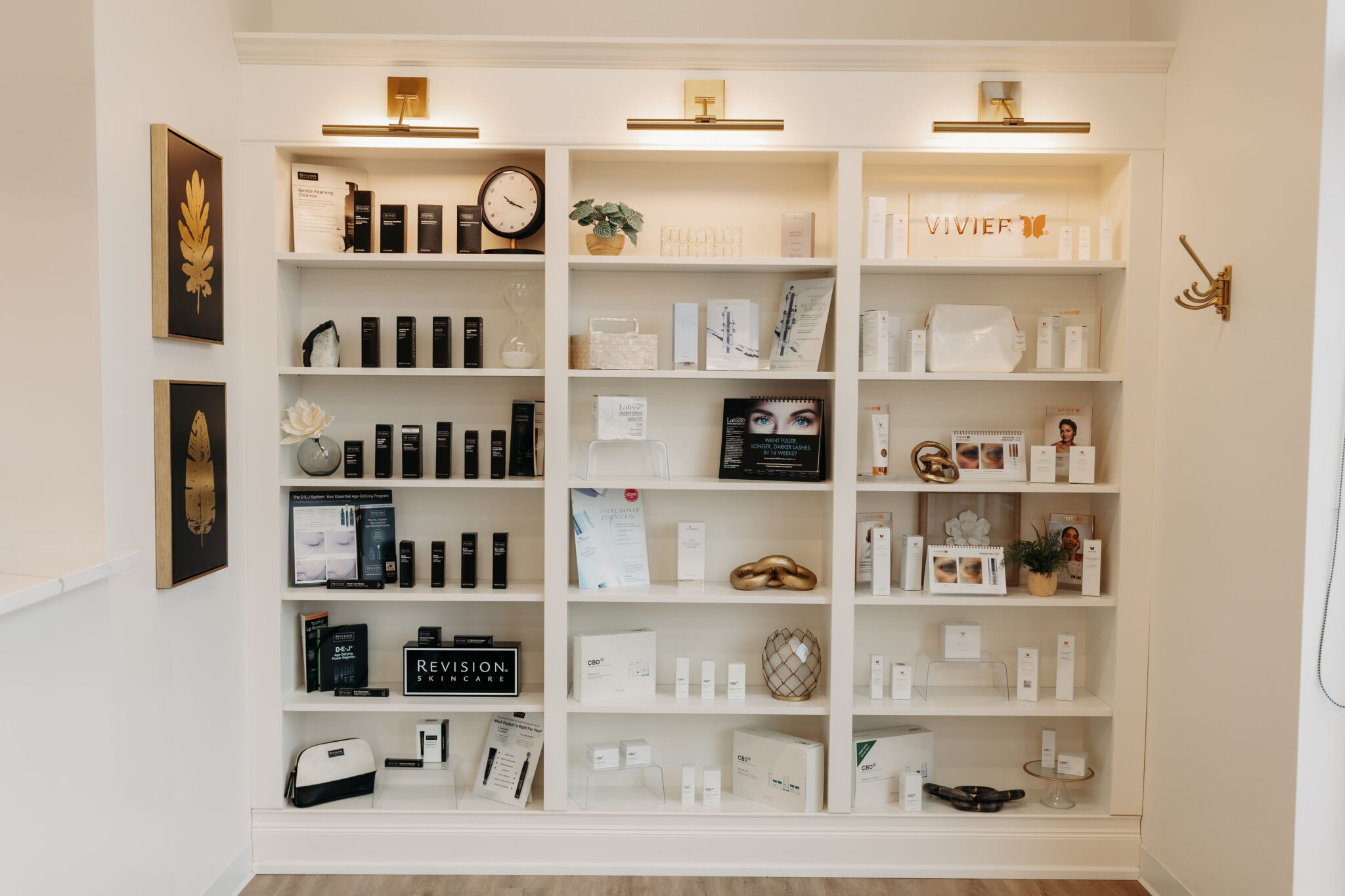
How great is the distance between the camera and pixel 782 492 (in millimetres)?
3047

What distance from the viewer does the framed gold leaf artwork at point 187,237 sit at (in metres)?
2.20

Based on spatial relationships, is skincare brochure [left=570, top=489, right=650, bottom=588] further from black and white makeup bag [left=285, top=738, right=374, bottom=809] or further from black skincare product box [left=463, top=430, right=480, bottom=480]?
black and white makeup bag [left=285, top=738, right=374, bottom=809]

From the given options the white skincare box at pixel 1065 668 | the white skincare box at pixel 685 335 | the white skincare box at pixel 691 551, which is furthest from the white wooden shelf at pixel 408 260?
the white skincare box at pixel 1065 668

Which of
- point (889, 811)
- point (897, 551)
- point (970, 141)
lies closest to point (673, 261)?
point (970, 141)

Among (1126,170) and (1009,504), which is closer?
(1126,170)

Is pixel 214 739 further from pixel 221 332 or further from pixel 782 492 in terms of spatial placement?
pixel 782 492

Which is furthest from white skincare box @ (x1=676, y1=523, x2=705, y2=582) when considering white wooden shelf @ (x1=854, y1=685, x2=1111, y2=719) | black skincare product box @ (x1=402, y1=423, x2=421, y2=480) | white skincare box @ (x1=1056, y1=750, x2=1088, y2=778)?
white skincare box @ (x1=1056, y1=750, x2=1088, y2=778)

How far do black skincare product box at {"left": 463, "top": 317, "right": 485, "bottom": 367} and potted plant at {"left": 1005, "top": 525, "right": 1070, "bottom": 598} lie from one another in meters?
1.90

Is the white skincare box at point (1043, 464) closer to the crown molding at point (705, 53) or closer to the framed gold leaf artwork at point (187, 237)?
the crown molding at point (705, 53)

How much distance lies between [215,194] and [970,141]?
2289 mm

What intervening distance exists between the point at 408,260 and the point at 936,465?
72.6 inches

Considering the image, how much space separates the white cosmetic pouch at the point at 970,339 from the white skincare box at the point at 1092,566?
64 cm

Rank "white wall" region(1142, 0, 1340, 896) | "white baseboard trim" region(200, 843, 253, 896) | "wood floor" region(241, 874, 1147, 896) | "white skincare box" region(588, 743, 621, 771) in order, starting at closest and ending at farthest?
"white wall" region(1142, 0, 1340, 896) → "white baseboard trim" region(200, 843, 253, 896) → "wood floor" region(241, 874, 1147, 896) → "white skincare box" region(588, 743, 621, 771)

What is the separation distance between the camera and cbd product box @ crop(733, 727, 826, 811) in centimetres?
283
